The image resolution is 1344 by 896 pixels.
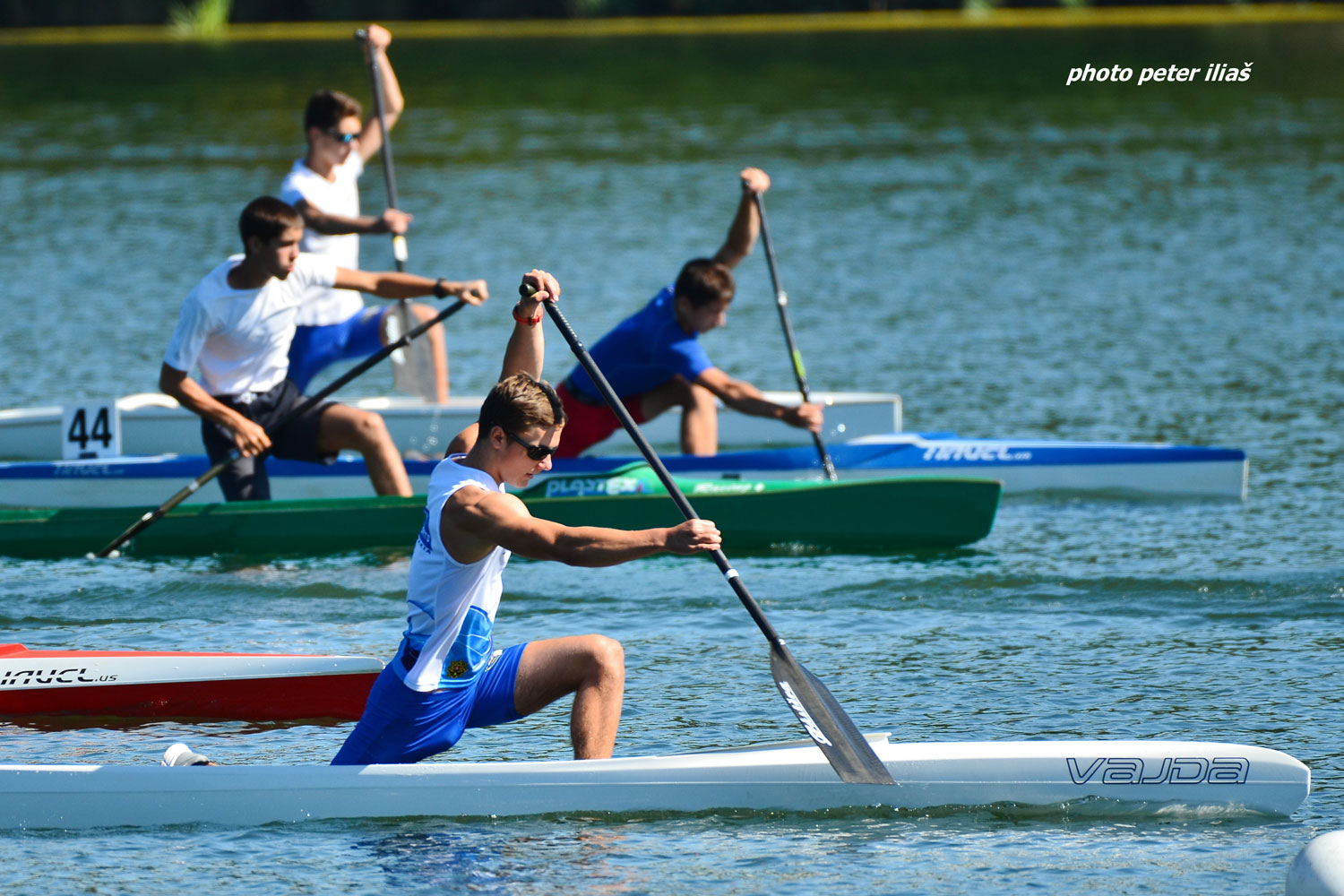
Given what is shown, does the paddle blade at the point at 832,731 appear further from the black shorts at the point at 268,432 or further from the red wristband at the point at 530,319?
the black shorts at the point at 268,432

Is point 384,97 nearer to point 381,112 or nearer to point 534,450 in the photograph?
point 381,112

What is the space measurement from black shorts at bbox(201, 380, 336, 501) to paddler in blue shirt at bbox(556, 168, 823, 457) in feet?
4.44

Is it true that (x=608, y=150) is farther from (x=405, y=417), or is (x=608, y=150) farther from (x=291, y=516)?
(x=291, y=516)

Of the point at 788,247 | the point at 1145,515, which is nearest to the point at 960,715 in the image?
Answer: the point at 1145,515

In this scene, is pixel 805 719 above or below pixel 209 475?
below

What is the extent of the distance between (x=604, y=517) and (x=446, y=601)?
13.1 ft

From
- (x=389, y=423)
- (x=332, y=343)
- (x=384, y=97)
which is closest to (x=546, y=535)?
(x=332, y=343)

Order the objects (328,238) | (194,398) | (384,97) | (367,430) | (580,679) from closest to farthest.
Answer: (580,679) → (194,398) → (367,430) → (328,238) → (384,97)

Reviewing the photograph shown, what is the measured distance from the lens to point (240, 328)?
9.12 meters

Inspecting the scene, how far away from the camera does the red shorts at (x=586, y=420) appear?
1038 centimetres

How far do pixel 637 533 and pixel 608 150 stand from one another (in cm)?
2047

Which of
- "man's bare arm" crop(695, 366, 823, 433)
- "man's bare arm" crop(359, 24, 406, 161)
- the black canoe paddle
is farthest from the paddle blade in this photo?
"man's bare arm" crop(359, 24, 406, 161)

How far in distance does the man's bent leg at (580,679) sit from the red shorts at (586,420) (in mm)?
4373

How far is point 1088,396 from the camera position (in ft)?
43.4
